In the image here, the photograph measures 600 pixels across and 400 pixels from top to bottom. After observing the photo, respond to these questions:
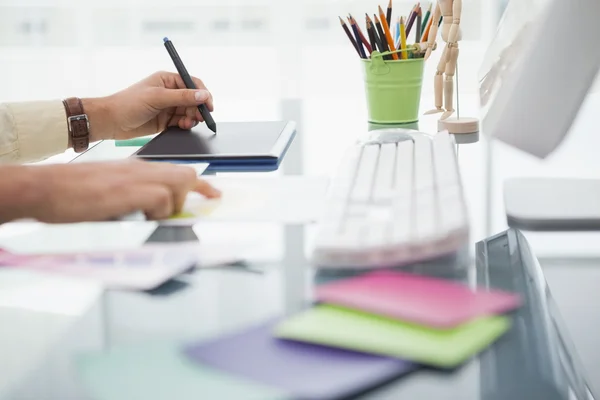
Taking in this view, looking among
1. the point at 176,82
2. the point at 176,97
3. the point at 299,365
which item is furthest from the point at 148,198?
the point at 176,82

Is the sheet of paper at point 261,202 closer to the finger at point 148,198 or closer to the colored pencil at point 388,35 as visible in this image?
the finger at point 148,198

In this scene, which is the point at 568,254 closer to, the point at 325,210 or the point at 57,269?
the point at 325,210

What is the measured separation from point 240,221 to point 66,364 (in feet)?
1.07

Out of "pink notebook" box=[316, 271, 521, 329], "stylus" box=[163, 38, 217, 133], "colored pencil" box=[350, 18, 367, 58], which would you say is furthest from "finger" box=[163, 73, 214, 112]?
"pink notebook" box=[316, 271, 521, 329]

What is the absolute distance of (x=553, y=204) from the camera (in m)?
0.85

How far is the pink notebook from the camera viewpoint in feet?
1.63

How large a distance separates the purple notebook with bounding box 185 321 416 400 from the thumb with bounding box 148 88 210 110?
81cm

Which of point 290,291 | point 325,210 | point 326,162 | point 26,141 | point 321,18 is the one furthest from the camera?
point 321,18

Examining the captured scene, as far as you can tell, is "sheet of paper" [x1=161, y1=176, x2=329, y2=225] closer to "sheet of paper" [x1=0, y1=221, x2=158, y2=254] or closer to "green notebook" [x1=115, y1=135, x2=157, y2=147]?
"sheet of paper" [x1=0, y1=221, x2=158, y2=254]

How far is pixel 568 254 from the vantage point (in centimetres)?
78

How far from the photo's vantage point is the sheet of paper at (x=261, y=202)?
79 centimetres

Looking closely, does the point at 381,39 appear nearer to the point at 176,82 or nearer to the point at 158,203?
the point at 176,82

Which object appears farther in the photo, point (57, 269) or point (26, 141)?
point (26, 141)

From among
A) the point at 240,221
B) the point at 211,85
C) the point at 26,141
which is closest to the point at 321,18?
the point at 211,85
